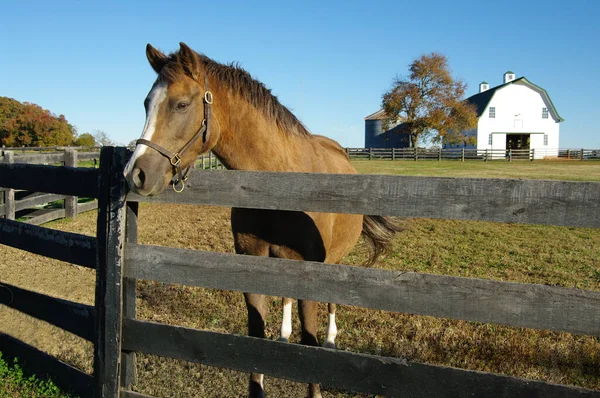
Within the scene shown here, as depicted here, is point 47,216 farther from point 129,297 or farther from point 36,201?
point 129,297

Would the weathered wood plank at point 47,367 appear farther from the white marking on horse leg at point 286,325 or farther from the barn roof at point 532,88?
the barn roof at point 532,88

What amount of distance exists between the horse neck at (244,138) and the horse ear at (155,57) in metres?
0.43

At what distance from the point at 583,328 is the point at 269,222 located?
1.78 meters

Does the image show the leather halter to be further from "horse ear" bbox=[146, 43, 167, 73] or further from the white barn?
the white barn

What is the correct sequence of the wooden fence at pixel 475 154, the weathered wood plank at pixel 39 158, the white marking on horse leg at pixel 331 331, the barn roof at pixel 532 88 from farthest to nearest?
the barn roof at pixel 532 88
the wooden fence at pixel 475 154
the weathered wood plank at pixel 39 158
the white marking on horse leg at pixel 331 331

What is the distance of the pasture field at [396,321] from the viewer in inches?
147

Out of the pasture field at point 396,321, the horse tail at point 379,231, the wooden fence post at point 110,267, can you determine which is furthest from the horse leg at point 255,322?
the horse tail at point 379,231

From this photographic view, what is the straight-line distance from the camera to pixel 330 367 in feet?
7.43

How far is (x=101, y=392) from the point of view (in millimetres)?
2805

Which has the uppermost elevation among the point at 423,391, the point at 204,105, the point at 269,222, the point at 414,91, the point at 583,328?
the point at 414,91

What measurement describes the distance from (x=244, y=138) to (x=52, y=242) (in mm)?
1627

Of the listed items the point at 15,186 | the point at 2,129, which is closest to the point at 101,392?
the point at 15,186

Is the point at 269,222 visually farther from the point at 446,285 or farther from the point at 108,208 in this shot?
the point at 446,285

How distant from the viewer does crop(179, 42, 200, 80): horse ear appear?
270 cm
